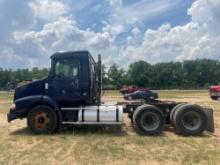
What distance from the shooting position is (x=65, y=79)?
1248 centimetres

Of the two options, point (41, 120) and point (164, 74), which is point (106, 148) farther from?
point (164, 74)

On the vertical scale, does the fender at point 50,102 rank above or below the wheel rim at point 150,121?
above

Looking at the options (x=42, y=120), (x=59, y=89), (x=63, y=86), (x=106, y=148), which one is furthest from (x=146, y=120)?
(x=42, y=120)

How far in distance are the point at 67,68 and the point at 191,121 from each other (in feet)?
16.0

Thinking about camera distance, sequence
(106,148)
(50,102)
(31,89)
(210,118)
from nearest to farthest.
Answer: (106,148) < (50,102) < (210,118) < (31,89)

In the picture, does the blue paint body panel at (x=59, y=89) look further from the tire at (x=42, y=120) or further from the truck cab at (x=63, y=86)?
the tire at (x=42, y=120)

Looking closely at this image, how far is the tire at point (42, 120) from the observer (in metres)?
12.3

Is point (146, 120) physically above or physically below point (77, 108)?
below

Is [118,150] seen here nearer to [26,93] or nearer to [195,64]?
[26,93]

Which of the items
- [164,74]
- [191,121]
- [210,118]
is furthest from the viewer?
[164,74]

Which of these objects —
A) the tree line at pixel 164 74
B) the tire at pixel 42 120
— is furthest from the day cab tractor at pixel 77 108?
the tree line at pixel 164 74

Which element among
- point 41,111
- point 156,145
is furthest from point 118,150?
point 41,111

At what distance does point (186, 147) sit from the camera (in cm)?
990

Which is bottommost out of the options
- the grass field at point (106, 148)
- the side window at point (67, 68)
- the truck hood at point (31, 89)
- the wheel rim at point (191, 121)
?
the grass field at point (106, 148)
